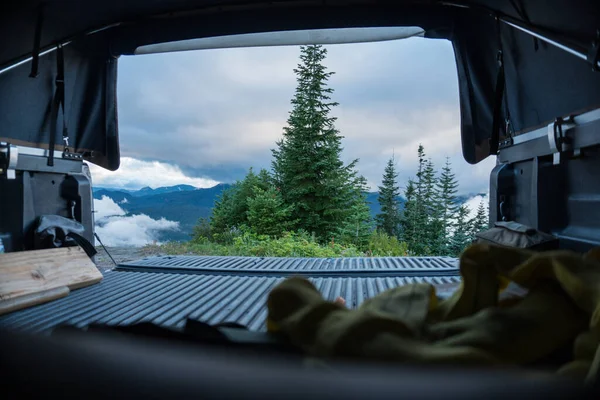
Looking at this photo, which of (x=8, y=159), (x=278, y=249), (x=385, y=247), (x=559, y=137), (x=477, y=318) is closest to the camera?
(x=477, y=318)

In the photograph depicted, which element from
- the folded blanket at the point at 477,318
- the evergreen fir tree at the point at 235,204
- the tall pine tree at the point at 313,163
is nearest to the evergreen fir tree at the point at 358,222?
the tall pine tree at the point at 313,163

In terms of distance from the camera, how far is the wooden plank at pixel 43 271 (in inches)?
67.9

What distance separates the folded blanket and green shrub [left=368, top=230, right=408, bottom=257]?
6396mm

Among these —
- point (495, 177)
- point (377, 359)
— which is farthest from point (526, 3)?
point (377, 359)

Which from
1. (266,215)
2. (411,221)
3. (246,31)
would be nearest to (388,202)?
(411,221)

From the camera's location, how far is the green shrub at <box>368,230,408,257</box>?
23.8 feet

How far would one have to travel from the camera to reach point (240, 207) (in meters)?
10.7

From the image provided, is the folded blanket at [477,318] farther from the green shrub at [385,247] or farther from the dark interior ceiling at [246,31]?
the green shrub at [385,247]

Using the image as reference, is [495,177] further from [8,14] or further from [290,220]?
[290,220]

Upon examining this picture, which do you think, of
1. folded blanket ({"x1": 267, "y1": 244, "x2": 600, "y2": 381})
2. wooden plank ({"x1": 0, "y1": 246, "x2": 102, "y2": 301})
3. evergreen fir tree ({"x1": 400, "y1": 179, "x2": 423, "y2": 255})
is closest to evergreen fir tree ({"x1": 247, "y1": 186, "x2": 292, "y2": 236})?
evergreen fir tree ({"x1": 400, "y1": 179, "x2": 423, "y2": 255})

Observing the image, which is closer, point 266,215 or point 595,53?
point 595,53

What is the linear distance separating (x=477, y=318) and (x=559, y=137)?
1.46 metres

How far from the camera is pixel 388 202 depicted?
14.2 meters

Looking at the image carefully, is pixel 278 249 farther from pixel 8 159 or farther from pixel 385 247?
pixel 8 159
